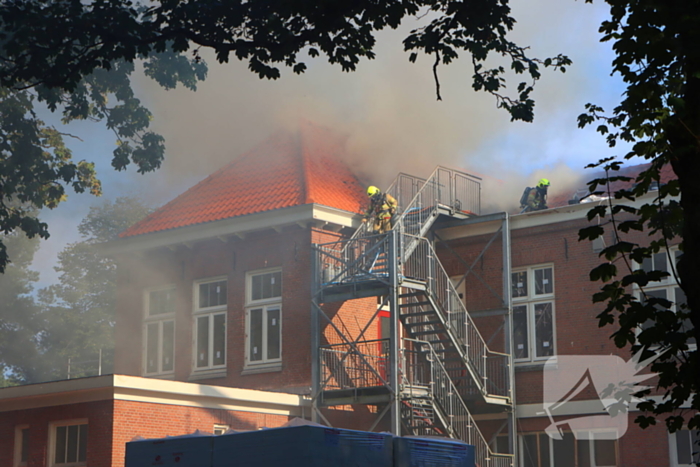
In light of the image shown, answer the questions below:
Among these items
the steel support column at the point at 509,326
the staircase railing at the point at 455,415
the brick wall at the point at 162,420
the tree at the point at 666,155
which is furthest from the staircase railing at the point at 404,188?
the tree at the point at 666,155

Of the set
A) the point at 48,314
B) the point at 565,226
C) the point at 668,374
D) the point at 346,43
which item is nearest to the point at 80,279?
the point at 48,314

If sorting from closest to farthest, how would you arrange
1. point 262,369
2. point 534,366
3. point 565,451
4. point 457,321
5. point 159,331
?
point 565,451 < point 534,366 < point 457,321 < point 262,369 < point 159,331

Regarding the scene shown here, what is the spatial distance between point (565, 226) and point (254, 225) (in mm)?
7187

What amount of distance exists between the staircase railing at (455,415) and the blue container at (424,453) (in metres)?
5.95

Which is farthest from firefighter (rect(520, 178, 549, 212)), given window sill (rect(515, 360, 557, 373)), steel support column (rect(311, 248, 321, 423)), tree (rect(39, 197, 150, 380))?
tree (rect(39, 197, 150, 380))

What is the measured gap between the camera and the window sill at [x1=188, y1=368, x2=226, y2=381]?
23.1 m

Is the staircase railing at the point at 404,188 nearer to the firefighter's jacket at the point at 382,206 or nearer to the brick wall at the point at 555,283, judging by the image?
the firefighter's jacket at the point at 382,206

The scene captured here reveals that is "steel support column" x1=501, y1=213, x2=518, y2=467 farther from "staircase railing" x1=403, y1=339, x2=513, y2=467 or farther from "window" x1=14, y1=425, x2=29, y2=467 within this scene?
"window" x1=14, y1=425, x2=29, y2=467

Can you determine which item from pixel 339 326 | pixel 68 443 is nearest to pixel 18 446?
pixel 68 443

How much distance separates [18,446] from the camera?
19062mm

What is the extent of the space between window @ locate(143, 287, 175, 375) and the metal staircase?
5.05 meters

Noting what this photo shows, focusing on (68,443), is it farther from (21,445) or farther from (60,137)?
(60,137)

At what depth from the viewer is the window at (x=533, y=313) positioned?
21.4 m

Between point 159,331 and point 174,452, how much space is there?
37.8 feet
